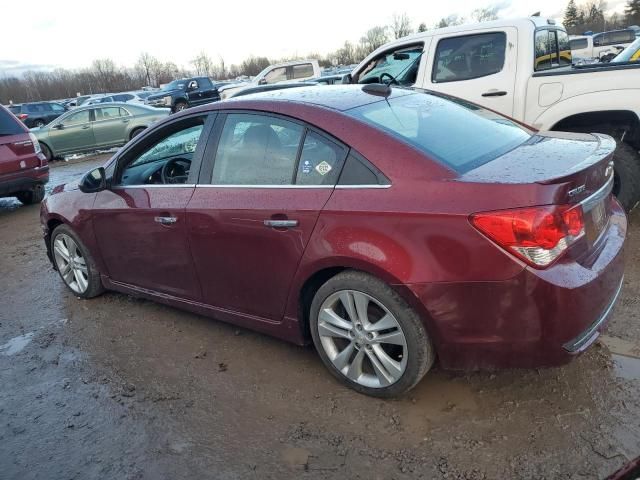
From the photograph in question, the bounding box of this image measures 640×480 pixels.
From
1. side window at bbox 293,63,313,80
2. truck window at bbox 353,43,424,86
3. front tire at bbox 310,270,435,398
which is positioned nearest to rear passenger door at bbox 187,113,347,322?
front tire at bbox 310,270,435,398

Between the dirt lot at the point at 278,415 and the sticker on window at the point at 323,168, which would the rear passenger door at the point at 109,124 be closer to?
the dirt lot at the point at 278,415

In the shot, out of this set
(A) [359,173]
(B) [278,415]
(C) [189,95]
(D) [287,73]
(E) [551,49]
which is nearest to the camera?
(A) [359,173]

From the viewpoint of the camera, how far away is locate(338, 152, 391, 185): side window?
2.65m

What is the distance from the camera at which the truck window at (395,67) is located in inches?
256

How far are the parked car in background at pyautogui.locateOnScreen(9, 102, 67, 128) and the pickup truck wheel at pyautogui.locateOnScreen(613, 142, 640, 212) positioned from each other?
2731 cm

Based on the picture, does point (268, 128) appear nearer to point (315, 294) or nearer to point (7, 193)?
point (315, 294)

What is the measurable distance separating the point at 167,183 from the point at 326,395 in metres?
1.87

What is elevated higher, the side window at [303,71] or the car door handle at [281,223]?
the side window at [303,71]

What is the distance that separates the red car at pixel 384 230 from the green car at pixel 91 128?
41.0 ft

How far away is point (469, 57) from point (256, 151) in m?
3.82

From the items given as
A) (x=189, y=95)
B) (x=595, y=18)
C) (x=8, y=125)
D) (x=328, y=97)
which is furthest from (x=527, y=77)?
(x=595, y=18)

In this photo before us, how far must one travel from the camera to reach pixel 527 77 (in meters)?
5.52

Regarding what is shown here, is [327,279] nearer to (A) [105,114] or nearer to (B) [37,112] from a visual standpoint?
(A) [105,114]

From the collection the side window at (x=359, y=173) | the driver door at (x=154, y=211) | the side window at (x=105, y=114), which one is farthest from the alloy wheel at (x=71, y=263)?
the side window at (x=105, y=114)
